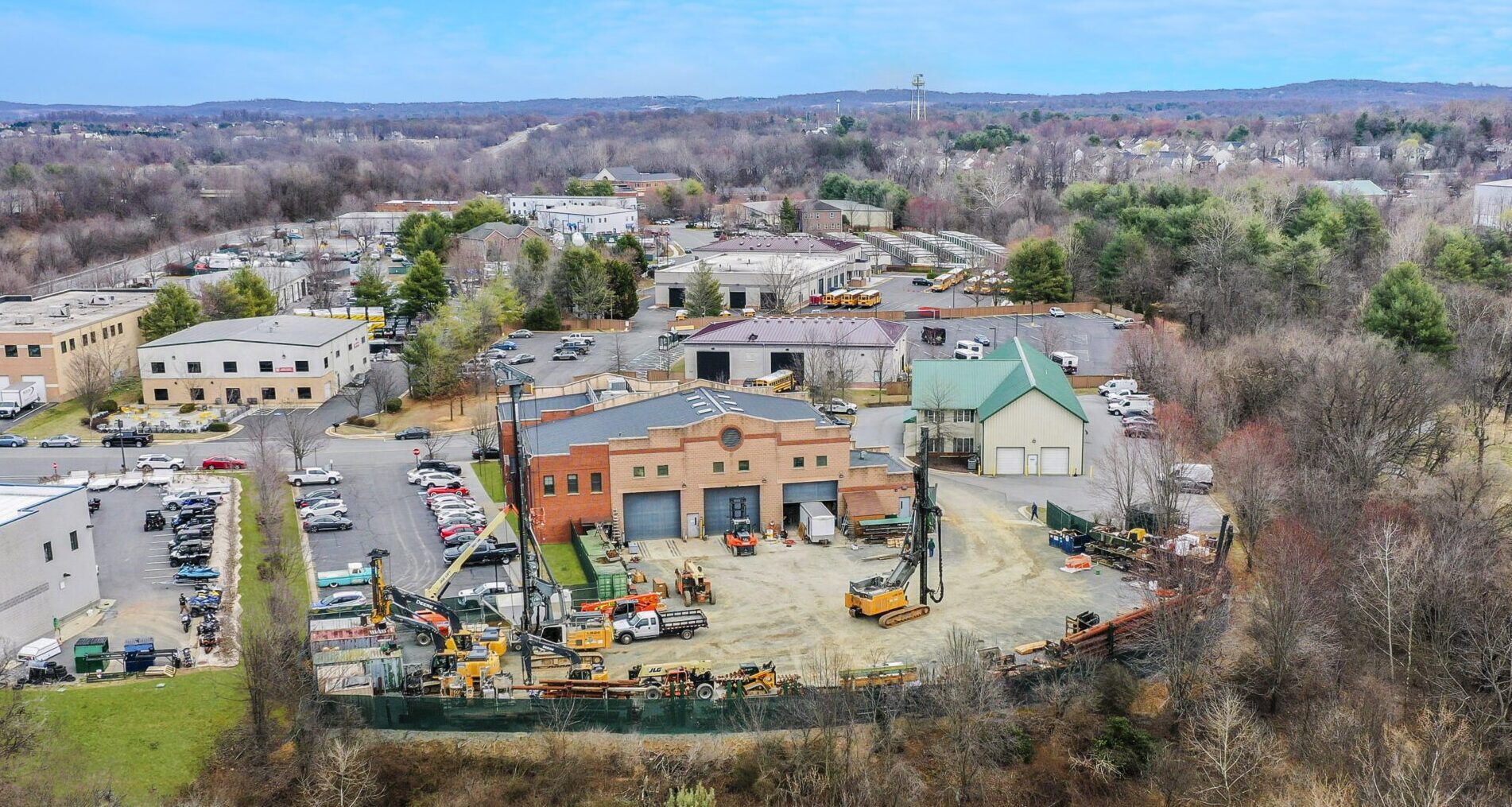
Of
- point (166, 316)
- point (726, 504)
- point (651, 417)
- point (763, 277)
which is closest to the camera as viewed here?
point (726, 504)

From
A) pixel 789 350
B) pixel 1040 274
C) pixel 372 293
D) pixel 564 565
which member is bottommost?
pixel 564 565

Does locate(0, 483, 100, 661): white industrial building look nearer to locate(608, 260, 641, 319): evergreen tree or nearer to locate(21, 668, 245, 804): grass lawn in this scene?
locate(21, 668, 245, 804): grass lawn

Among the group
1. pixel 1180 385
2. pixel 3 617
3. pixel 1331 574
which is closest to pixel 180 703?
pixel 3 617

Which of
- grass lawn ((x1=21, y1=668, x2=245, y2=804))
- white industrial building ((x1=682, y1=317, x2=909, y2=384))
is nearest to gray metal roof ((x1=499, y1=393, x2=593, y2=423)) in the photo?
white industrial building ((x1=682, y1=317, x2=909, y2=384))

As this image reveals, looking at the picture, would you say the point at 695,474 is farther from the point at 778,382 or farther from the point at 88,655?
the point at 778,382

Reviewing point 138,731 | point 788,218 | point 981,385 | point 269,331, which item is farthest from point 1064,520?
point 788,218

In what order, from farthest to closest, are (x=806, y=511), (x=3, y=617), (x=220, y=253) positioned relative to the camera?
1. (x=220, y=253)
2. (x=806, y=511)
3. (x=3, y=617)

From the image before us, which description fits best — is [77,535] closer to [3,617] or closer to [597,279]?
[3,617]
